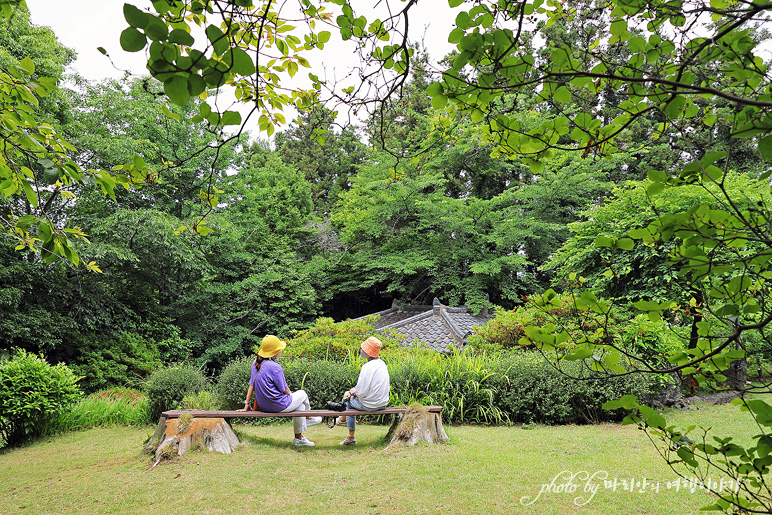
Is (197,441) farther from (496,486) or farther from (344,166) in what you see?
(344,166)

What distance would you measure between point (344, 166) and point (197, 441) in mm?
19886

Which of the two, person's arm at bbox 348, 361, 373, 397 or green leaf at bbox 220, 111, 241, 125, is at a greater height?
green leaf at bbox 220, 111, 241, 125

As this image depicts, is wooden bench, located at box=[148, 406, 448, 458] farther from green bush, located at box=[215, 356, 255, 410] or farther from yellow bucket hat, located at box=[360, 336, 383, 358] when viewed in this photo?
green bush, located at box=[215, 356, 255, 410]

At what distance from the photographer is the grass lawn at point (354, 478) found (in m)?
3.19

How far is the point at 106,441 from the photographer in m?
5.83

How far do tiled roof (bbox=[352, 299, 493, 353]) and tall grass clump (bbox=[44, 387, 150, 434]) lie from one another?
5.34m

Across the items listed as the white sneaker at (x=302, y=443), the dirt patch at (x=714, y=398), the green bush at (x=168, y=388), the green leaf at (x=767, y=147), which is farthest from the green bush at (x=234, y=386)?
the dirt patch at (x=714, y=398)

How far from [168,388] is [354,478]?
4470mm

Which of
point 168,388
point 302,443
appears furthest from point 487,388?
point 168,388

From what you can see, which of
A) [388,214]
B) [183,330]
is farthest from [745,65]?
[183,330]

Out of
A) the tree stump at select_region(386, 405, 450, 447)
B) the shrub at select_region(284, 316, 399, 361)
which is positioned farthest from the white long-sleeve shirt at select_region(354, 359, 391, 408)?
the shrub at select_region(284, 316, 399, 361)

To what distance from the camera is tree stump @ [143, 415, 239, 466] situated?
14.0 ft

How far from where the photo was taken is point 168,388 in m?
6.87

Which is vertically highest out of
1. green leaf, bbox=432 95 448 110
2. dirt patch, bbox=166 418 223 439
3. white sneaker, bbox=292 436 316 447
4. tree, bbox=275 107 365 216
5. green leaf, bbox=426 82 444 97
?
tree, bbox=275 107 365 216
